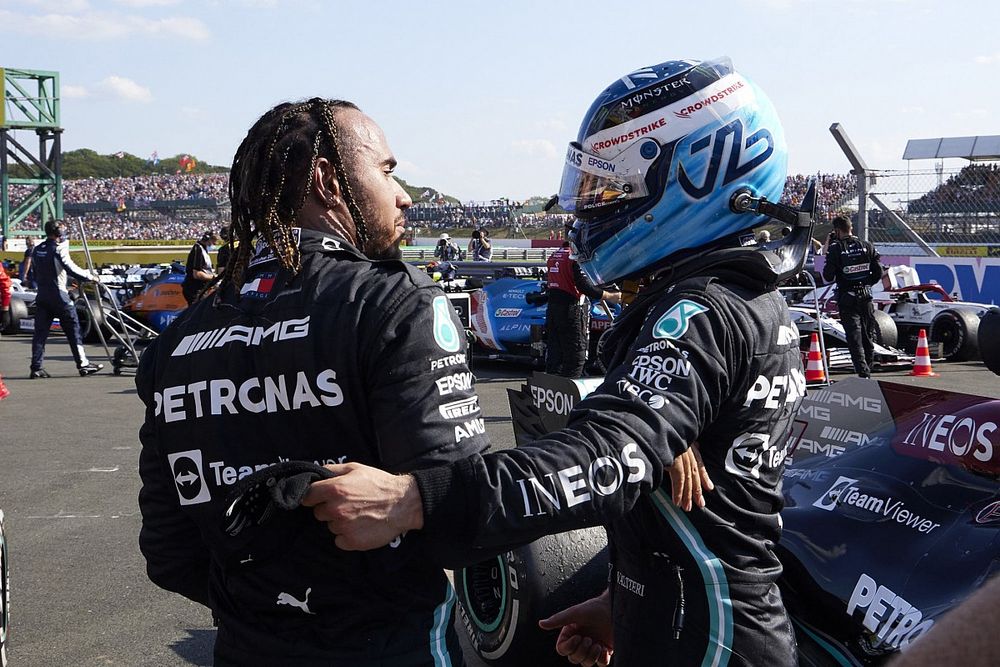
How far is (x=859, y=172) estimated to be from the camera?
570 inches

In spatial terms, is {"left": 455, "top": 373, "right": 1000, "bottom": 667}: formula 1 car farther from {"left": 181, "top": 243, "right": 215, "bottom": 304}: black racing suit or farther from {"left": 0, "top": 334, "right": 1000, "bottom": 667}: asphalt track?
{"left": 181, "top": 243, "right": 215, "bottom": 304}: black racing suit

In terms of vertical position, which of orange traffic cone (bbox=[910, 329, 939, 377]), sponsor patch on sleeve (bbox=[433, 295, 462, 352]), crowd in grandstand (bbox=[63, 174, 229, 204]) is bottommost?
orange traffic cone (bbox=[910, 329, 939, 377])

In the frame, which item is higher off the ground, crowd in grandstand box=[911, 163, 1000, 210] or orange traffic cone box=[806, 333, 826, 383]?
crowd in grandstand box=[911, 163, 1000, 210]

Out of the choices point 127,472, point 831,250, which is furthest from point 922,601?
point 831,250

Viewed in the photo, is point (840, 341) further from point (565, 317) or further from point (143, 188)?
point (143, 188)

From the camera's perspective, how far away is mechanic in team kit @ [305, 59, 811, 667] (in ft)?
4.71

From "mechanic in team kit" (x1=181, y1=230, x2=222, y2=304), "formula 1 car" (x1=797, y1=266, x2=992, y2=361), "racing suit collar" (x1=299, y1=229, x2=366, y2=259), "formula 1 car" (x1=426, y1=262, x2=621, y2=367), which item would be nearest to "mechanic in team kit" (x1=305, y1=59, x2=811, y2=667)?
"racing suit collar" (x1=299, y1=229, x2=366, y2=259)

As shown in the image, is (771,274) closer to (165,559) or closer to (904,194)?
(165,559)

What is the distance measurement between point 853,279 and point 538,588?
870cm

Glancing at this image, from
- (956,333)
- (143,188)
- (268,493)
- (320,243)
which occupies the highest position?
(143,188)

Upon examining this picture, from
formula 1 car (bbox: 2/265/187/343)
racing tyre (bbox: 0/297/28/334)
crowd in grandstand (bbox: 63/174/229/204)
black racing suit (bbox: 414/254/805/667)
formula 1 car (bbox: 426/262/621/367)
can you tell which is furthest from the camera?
crowd in grandstand (bbox: 63/174/229/204)

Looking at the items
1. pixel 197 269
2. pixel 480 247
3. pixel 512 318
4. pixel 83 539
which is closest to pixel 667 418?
pixel 83 539

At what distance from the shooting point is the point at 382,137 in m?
1.88

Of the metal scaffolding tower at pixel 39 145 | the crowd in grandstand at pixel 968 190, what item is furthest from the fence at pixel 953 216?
the metal scaffolding tower at pixel 39 145
